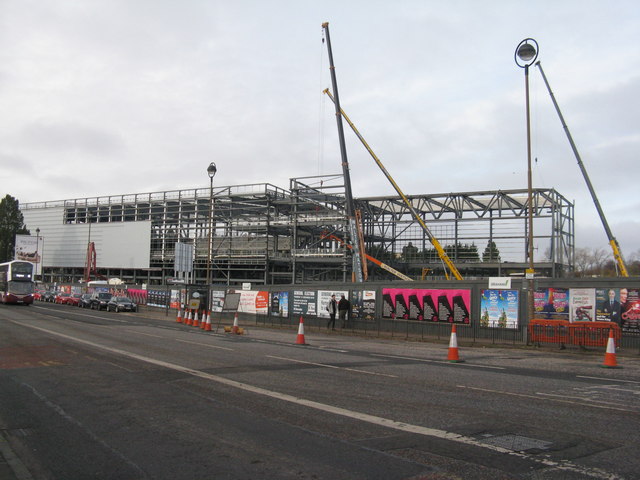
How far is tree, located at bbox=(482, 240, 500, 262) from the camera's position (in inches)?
2105

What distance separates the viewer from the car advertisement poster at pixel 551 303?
20.8m

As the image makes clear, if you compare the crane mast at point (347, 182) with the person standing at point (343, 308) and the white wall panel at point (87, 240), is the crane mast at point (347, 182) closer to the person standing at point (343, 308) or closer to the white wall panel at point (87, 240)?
the person standing at point (343, 308)

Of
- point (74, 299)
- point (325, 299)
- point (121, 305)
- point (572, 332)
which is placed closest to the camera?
point (572, 332)

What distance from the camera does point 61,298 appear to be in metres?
59.6

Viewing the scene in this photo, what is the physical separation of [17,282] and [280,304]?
3026cm

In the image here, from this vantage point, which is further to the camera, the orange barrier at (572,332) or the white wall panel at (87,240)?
the white wall panel at (87,240)

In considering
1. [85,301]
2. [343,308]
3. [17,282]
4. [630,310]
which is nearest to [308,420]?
[630,310]

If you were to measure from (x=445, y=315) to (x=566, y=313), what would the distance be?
5.59 m

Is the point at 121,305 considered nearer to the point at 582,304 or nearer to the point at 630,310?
the point at 582,304

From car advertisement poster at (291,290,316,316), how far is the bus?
31028 millimetres

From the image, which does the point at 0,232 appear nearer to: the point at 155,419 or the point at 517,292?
the point at 517,292

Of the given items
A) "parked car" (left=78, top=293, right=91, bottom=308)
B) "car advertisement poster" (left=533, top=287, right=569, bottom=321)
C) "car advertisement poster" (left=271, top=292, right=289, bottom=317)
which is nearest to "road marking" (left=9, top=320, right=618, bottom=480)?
"car advertisement poster" (left=533, top=287, right=569, bottom=321)

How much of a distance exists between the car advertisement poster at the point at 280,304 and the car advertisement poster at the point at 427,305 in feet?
23.2

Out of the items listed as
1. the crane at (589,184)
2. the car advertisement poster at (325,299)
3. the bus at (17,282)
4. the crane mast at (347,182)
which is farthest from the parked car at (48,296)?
the crane at (589,184)
